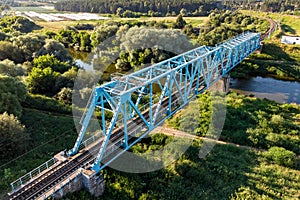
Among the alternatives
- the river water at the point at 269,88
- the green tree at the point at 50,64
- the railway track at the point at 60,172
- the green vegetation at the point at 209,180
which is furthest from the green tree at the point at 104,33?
the green vegetation at the point at 209,180

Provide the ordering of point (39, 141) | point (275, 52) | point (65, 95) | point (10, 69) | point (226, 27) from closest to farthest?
point (39, 141) < point (65, 95) < point (10, 69) < point (275, 52) < point (226, 27)

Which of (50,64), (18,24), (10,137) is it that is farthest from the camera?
(18,24)

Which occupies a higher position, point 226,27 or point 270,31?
point 226,27

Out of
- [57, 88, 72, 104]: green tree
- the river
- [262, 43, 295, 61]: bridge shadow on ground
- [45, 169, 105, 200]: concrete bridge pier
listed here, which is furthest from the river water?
[45, 169, 105, 200]: concrete bridge pier

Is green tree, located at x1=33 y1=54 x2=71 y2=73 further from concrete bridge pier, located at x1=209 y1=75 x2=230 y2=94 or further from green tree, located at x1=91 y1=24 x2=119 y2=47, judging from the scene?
concrete bridge pier, located at x1=209 y1=75 x2=230 y2=94

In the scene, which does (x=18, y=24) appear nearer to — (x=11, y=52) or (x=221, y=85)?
(x=11, y=52)

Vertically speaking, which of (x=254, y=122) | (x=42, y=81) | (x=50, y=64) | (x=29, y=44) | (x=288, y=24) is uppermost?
(x=288, y=24)

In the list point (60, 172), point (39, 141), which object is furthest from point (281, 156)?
point (39, 141)

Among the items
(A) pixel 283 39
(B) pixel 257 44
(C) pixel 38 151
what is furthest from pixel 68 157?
(A) pixel 283 39

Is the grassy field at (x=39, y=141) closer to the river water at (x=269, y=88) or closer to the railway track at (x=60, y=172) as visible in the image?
the railway track at (x=60, y=172)
